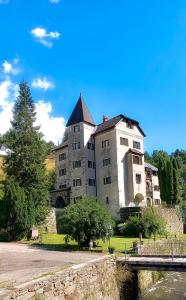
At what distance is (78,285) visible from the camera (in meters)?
20.0

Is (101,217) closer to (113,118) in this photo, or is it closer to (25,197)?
(25,197)

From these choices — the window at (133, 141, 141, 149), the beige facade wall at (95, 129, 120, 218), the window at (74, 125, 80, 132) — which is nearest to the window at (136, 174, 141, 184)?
the beige facade wall at (95, 129, 120, 218)

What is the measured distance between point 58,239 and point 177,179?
4311 centimetres

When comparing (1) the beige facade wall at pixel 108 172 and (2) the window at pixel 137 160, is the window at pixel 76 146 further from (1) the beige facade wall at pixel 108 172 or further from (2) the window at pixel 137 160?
(2) the window at pixel 137 160

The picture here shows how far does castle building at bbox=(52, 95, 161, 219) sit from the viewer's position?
184ft

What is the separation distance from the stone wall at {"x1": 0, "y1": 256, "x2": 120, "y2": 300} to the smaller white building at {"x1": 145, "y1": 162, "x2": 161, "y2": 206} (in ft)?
137

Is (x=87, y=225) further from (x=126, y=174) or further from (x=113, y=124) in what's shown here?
(x=113, y=124)

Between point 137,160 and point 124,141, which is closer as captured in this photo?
point 124,141

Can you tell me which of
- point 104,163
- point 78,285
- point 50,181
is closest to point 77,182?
point 104,163

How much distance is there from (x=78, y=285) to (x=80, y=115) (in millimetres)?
41327

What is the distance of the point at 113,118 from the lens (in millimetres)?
60656

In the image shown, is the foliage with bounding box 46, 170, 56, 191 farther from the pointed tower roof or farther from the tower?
the pointed tower roof

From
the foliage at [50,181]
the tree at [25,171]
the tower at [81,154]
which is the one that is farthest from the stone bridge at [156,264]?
the tower at [81,154]

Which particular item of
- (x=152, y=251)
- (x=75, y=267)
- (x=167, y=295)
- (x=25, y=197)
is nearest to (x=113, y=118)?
(x=25, y=197)
